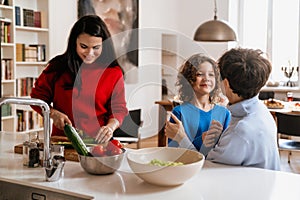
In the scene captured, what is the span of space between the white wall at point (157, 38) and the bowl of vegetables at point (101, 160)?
4.64m

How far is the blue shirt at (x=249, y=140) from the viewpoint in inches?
68.2

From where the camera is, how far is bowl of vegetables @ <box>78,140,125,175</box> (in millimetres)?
1616

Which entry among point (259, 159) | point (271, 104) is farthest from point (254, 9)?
point (259, 159)

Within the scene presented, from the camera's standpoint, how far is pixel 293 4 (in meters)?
7.32

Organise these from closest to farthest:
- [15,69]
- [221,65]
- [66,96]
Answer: [221,65]
[66,96]
[15,69]

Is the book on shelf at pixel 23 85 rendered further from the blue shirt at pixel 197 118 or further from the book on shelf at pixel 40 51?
the blue shirt at pixel 197 118

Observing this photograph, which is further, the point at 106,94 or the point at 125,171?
the point at 106,94

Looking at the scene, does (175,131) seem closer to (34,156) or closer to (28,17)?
(34,156)

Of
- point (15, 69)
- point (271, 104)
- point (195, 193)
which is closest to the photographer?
point (195, 193)

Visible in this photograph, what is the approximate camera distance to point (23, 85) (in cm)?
492

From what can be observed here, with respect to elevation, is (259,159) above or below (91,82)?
below

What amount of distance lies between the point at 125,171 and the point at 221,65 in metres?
0.67

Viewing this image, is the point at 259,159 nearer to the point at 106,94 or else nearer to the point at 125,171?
the point at 125,171

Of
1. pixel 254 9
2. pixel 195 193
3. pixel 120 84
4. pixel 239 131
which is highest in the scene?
pixel 254 9
